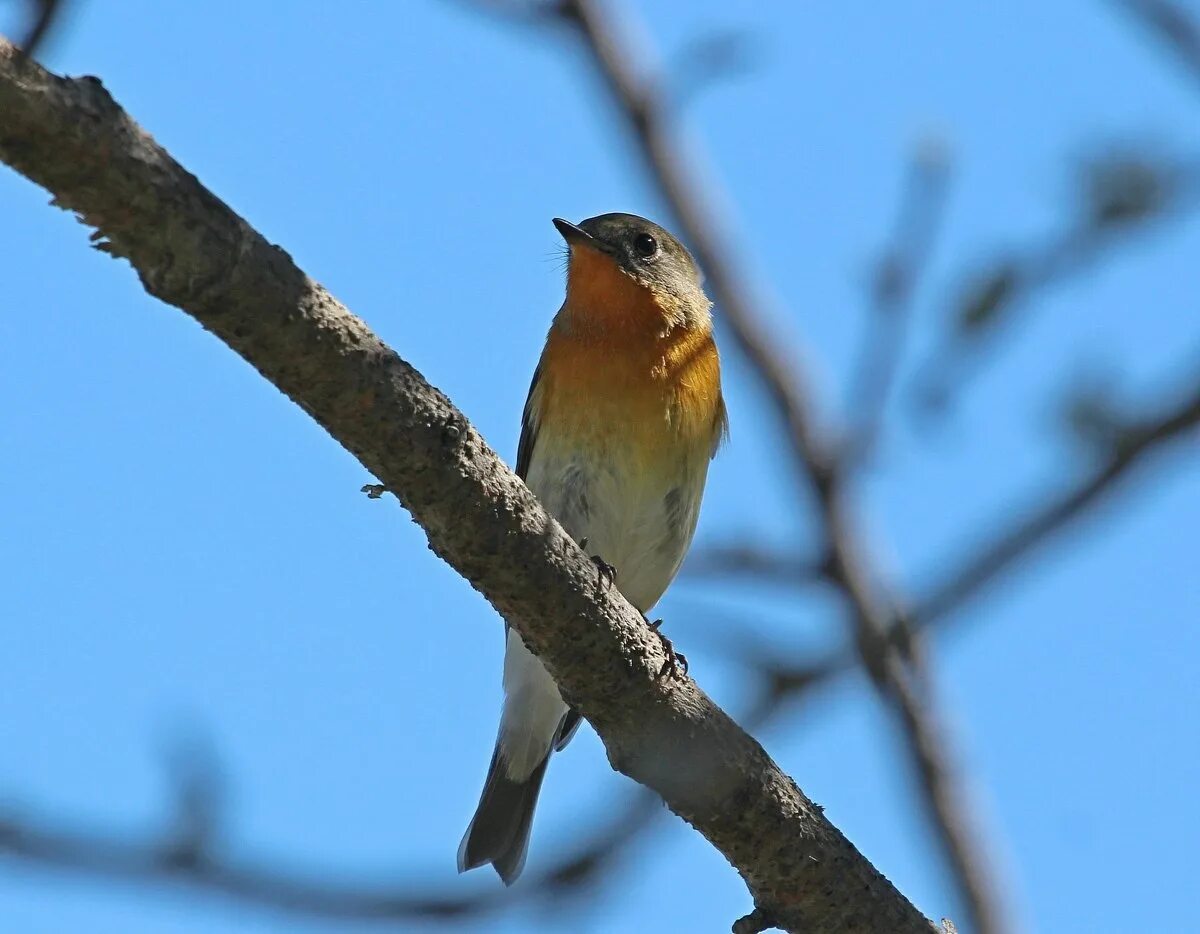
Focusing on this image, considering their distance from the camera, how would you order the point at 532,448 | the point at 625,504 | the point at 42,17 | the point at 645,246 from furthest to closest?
the point at 645,246
the point at 532,448
the point at 625,504
the point at 42,17

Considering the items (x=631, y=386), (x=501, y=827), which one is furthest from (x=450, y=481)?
(x=501, y=827)

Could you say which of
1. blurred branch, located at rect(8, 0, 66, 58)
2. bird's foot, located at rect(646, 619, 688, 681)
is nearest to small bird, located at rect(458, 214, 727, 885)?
bird's foot, located at rect(646, 619, 688, 681)

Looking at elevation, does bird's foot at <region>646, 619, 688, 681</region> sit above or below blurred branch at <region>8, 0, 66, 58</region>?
above

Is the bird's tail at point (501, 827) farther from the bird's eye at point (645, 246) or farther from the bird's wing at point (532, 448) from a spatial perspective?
the bird's eye at point (645, 246)

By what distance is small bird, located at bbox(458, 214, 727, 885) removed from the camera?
24.6 feet

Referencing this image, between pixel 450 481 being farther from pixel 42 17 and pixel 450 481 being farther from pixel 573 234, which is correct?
pixel 573 234

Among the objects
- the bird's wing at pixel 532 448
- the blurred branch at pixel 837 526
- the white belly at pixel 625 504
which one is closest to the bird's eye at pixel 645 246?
the bird's wing at pixel 532 448

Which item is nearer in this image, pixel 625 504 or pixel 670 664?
pixel 670 664

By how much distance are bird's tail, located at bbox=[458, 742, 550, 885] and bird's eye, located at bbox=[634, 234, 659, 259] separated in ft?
10.3

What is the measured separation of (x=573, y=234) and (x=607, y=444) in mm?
1760

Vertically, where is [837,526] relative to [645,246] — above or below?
below

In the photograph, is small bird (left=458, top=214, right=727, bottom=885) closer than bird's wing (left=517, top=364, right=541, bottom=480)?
Yes

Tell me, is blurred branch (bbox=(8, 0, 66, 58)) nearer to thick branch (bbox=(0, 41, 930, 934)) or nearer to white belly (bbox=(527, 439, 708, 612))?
thick branch (bbox=(0, 41, 930, 934))

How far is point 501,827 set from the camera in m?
8.33
